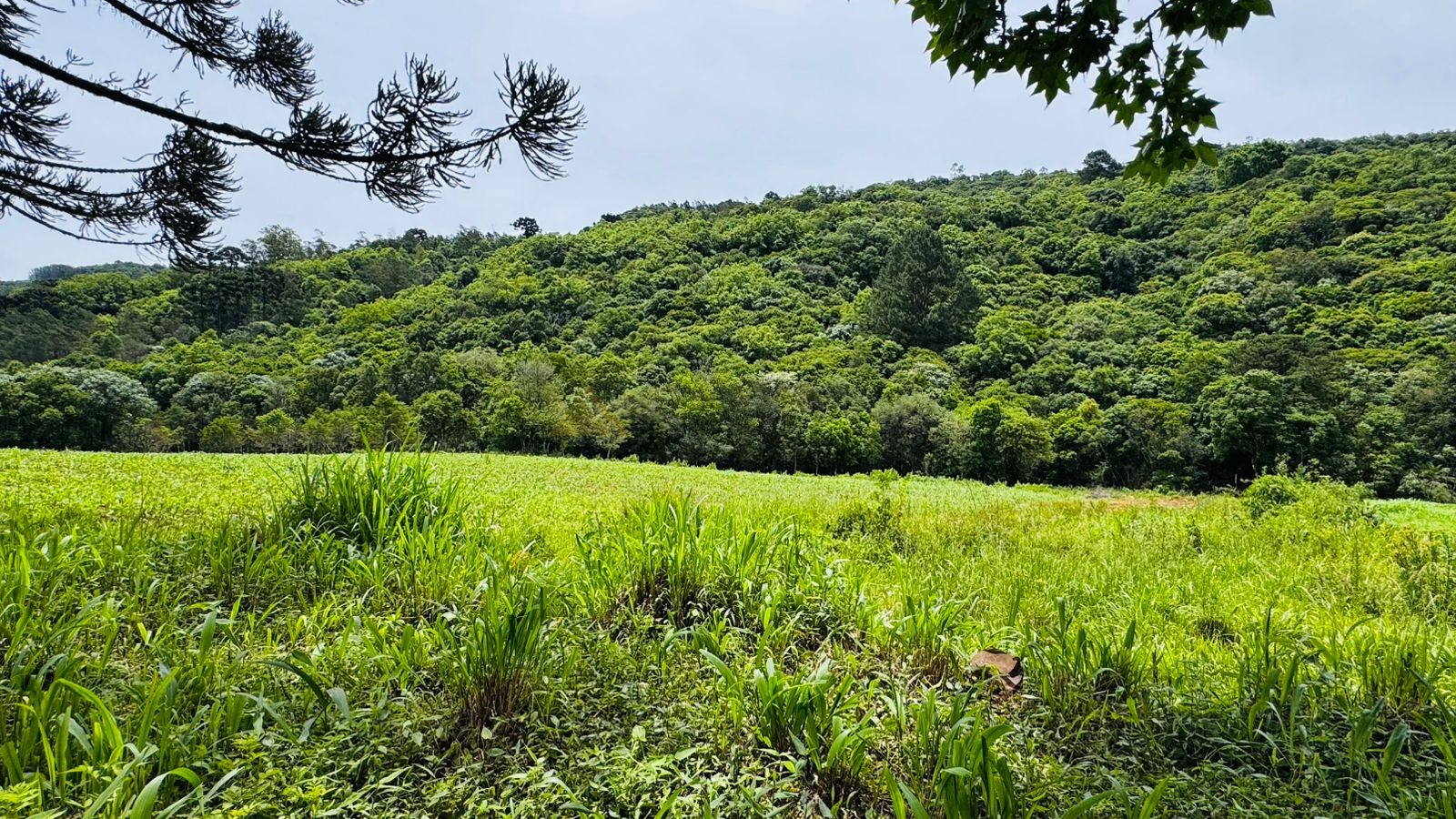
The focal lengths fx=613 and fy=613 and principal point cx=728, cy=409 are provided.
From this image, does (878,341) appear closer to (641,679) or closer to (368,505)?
(368,505)

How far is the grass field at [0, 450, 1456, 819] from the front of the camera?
1.67 metres

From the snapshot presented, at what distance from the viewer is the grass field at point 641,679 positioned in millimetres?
1671

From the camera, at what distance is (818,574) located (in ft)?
11.0

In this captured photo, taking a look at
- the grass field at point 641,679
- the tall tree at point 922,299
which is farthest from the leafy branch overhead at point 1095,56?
the tall tree at point 922,299

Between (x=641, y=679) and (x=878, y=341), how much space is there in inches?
2004

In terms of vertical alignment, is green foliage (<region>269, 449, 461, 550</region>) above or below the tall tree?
below

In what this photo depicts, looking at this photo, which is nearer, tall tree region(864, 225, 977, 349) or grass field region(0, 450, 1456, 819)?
grass field region(0, 450, 1456, 819)

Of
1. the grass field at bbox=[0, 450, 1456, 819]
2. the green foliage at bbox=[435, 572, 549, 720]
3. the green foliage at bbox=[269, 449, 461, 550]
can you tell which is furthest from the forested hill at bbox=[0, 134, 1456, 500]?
the green foliage at bbox=[435, 572, 549, 720]

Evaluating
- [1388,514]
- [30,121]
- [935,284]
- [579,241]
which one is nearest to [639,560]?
[30,121]

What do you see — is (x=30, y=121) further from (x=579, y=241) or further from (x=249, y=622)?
(x=579, y=241)

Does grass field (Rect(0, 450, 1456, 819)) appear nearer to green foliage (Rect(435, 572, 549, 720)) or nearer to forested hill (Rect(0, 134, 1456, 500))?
green foliage (Rect(435, 572, 549, 720))

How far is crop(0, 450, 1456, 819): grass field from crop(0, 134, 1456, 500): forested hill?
3.97 m

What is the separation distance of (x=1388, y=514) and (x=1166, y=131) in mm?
13041

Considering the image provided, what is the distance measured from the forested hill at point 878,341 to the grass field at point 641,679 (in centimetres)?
397
